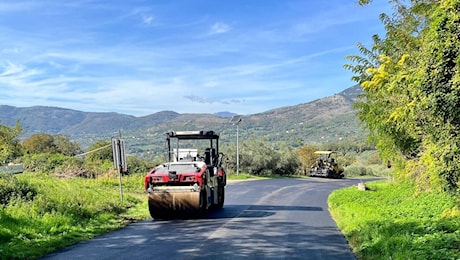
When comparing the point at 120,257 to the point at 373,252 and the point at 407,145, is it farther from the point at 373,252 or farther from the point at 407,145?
the point at 407,145

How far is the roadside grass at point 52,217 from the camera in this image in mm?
10102

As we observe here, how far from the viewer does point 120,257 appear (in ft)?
29.5

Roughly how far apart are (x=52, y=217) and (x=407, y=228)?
8.62 meters

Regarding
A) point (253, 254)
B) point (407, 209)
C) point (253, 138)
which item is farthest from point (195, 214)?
point (253, 138)

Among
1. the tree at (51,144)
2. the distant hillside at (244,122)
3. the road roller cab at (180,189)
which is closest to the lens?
the road roller cab at (180,189)

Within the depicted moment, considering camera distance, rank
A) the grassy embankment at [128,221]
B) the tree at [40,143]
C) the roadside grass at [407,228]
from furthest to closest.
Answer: the tree at [40,143] → the grassy embankment at [128,221] → the roadside grass at [407,228]

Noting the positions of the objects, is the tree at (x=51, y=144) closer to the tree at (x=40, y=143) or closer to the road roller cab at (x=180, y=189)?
the tree at (x=40, y=143)

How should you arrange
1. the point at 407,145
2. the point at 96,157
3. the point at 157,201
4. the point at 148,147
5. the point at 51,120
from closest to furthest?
1. the point at 157,201
2. the point at 407,145
3. the point at 96,157
4. the point at 148,147
5. the point at 51,120

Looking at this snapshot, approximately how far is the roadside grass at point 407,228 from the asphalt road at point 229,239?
1.42 feet

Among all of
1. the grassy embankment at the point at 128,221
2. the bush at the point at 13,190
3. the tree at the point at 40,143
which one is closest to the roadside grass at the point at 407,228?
the grassy embankment at the point at 128,221

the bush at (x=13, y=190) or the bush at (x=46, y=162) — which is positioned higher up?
the bush at (x=46, y=162)

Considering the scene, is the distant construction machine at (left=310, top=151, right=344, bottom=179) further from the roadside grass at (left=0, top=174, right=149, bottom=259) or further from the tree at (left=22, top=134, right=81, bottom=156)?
the roadside grass at (left=0, top=174, right=149, bottom=259)

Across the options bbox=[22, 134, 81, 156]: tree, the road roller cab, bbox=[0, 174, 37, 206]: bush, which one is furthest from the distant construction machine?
bbox=[0, 174, 37, 206]: bush

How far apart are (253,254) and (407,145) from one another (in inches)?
455
